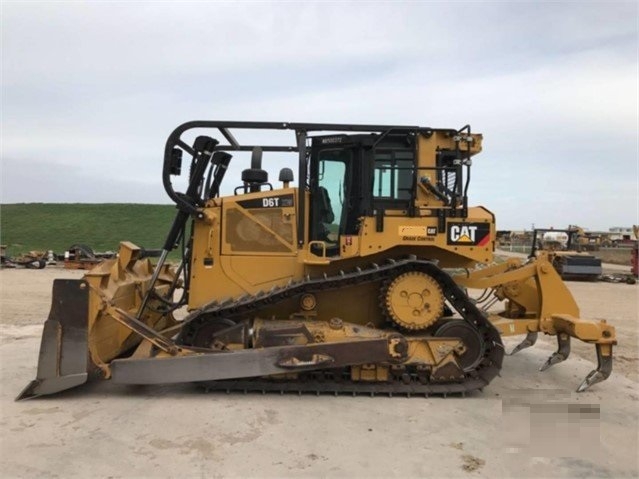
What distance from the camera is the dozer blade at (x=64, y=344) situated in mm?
5977

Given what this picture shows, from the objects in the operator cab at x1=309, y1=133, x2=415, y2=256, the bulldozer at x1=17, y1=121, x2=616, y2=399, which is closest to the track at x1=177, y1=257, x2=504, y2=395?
the bulldozer at x1=17, y1=121, x2=616, y2=399

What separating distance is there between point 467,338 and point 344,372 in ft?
5.10

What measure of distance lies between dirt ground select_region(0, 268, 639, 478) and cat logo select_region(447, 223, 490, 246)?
6.10 feet

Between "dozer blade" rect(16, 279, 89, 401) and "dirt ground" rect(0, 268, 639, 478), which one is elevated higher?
"dozer blade" rect(16, 279, 89, 401)

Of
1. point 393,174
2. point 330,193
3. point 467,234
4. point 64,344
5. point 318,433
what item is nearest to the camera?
point 318,433

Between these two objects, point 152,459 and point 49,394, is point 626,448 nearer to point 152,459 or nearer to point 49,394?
point 152,459

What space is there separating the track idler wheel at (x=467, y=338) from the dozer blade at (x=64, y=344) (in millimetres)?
4124

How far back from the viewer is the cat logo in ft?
21.9

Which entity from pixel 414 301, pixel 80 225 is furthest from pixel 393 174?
pixel 80 225

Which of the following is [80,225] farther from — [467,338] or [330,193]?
[467,338]

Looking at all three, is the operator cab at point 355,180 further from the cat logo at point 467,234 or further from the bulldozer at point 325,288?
the cat logo at point 467,234

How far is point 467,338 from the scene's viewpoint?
6.54 m

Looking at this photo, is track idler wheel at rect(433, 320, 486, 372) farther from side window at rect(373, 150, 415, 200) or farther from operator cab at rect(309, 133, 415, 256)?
side window at rect(373, 150, 415, 200)

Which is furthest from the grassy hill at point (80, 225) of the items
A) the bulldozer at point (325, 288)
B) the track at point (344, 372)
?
the track at point (344, 372)
